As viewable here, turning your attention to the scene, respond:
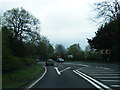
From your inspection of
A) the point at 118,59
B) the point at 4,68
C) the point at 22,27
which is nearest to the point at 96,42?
the point at 118,59

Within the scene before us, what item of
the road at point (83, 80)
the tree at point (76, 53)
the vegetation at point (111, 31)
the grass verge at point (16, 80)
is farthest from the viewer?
the tree at point (76, 53)

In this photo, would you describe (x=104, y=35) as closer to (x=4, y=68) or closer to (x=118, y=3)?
(x=118, y=3)

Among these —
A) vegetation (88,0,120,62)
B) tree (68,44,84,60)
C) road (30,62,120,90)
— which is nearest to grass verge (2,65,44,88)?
road (30,62,120,90)

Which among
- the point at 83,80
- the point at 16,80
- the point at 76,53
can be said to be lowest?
the point at 83,80

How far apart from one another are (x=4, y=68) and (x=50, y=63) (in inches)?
1377

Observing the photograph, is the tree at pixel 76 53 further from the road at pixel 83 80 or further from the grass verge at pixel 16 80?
the grass verge at pixel 16 80

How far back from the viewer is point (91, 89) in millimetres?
10930

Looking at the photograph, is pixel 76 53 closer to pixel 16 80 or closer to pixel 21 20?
pixel 21 20

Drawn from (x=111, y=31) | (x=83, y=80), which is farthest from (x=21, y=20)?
(x=83, y=80)

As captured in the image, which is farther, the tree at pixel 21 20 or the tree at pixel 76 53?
the tree at pixel 76 53

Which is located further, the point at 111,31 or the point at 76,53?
the point at 76,53

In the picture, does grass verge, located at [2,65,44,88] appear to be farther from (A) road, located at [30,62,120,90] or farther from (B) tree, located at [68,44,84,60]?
(B) tree, located at [68,44,84,60]

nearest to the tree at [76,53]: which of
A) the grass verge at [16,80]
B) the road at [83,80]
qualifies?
the road at [83,80]

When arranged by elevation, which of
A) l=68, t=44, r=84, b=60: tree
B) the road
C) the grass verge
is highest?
l=68, t=44, r=84, b=60: tree
